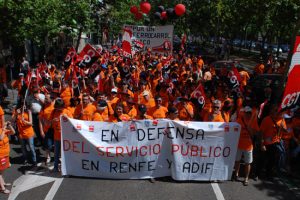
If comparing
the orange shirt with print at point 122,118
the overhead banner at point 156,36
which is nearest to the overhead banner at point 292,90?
the orange shirt with print at point 122,118

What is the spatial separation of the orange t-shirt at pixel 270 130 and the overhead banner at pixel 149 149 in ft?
2.13

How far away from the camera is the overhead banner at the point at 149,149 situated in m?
7.34

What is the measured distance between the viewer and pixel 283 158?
26.2 feet

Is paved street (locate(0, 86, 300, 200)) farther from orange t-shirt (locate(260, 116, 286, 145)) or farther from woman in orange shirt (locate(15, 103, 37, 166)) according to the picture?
orange t-shirt (locate(260, 116, 286, 145))

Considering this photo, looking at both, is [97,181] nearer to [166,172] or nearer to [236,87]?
[166,172]

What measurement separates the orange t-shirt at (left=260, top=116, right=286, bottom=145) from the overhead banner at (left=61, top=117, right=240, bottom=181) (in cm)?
65

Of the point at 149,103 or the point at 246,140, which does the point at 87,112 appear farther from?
the point at 246,140

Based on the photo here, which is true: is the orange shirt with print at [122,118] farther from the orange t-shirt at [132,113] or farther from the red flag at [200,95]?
the red flag at [200,95]

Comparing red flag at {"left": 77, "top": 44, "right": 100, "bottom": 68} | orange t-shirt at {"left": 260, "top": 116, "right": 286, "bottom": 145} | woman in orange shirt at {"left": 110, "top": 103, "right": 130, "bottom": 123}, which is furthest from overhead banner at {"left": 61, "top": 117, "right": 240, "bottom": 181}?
red flag at {"left": 77, "top": 44, "right": 100, "bottom": 68}

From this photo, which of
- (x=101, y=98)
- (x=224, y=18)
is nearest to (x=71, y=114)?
(x=101, y=98)

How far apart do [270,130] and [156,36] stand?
10404 mm

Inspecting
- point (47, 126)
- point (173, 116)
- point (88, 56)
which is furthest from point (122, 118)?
point (88, 56)

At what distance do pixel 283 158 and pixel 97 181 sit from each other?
387 cm

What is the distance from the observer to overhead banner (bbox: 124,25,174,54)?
55.6 feet
